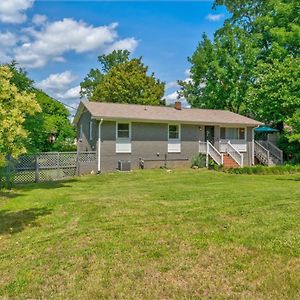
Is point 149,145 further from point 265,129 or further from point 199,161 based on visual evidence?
point 265,129

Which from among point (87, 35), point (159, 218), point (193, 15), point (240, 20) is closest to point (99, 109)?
point (87, 35)

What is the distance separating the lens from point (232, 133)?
24812 millimetres

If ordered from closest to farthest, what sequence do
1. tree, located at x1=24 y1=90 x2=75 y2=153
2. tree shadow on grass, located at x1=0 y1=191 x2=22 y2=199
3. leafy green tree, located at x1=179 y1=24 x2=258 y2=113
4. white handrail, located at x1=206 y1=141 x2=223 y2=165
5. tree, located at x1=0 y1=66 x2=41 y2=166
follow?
tree, located at x1=0 y1=66 x2=41 y2=166
tree shadow on grass, located at x1=0 y1=191 x2=22 y2=199
white handrail, located at x1=206 y1=141 x2=223 y2=165
tree, located at x1=24 y1=90 x2=75 y2=153
leafy green tree, located at x1=179 y1=24 x2=258 y2=113

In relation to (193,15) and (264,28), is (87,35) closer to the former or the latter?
(193,15)

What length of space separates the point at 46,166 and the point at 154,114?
27.1ft

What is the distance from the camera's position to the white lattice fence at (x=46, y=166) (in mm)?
15188

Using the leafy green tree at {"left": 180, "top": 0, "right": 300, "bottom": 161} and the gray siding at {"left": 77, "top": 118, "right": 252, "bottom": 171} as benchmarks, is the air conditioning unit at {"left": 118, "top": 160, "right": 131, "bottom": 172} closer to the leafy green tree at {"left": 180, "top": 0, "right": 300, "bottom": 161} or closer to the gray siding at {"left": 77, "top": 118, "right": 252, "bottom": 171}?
the gray siding at {"left": 77, "top": 118, "right": 252, "bottom": 171}

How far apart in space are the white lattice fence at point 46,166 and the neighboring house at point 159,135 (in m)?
1.43

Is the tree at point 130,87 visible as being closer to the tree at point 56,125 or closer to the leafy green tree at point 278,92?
the tree at point 56,125

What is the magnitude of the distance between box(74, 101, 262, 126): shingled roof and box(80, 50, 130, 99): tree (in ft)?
101

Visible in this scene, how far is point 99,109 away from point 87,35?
4420 mm

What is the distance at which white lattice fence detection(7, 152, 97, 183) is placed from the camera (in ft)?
49.8

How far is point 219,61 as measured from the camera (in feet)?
102

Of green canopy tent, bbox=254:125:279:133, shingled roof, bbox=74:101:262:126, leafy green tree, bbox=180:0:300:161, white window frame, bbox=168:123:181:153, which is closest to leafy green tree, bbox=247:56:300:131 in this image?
leafy green tree, bbox=180:0:300:161
